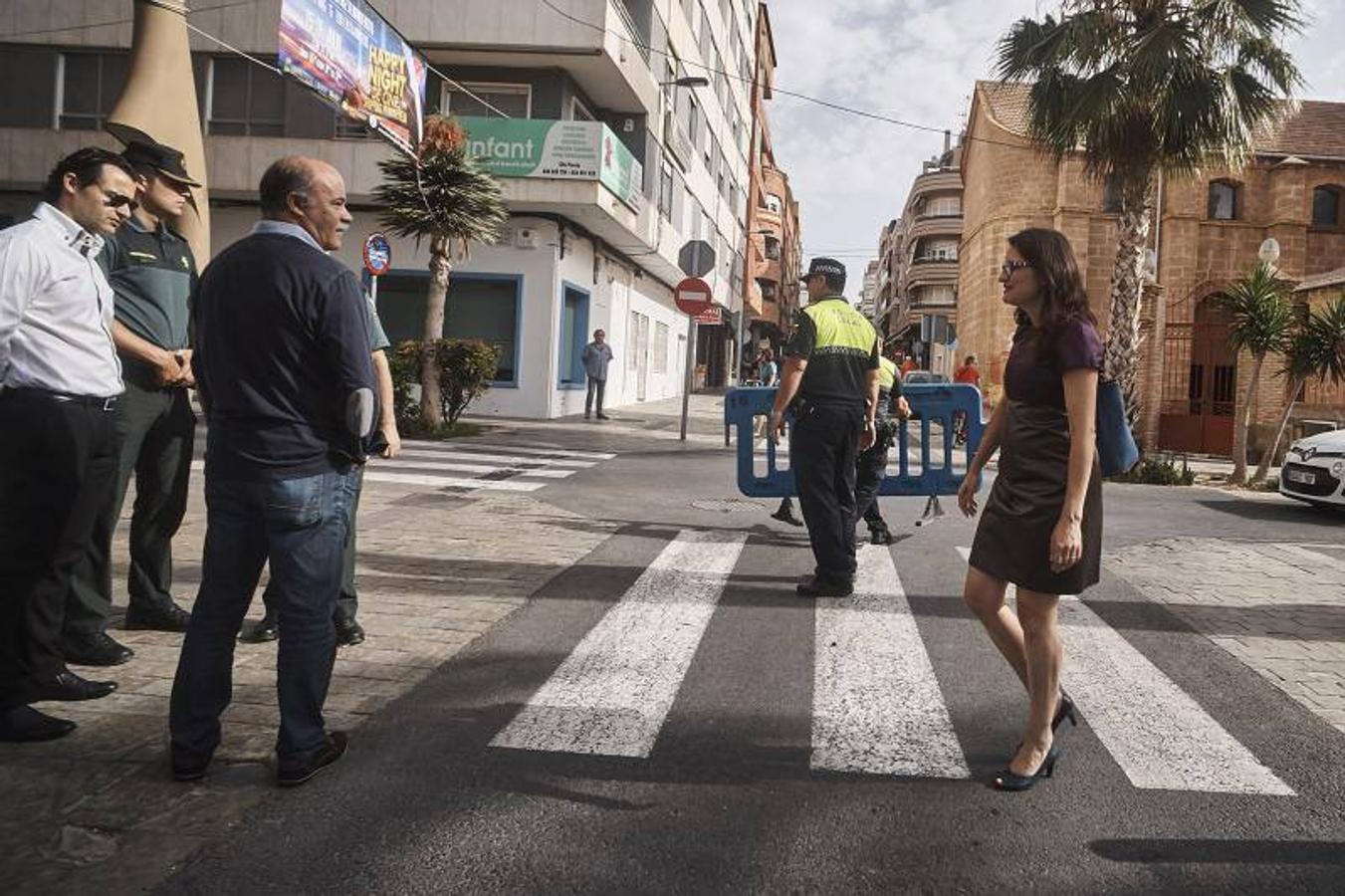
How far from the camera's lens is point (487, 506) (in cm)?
923

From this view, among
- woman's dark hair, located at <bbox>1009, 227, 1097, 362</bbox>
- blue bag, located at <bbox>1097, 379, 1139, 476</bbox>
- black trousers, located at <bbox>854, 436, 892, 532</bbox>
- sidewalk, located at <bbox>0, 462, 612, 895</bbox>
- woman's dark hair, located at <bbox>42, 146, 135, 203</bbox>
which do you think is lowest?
sidewalk, located at <bbox>0, 462, 612, 895</bbox>

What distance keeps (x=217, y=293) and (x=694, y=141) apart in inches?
1250

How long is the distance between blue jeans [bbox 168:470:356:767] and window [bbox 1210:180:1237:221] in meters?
30.2

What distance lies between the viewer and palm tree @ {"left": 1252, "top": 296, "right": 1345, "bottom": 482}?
1452 cm

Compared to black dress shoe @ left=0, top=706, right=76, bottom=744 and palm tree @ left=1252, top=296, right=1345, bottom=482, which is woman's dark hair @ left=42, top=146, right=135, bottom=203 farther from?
palm tree @ left=1252, top=296, right=1345, bottom=482

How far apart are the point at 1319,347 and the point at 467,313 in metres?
15.1

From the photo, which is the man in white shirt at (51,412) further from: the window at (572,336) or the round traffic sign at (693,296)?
the window at (572,336)

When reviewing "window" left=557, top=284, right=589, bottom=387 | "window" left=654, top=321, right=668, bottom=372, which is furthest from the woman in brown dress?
"window" left=654, top=321, right=668, bottom=372

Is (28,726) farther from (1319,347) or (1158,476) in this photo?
(1319,347)

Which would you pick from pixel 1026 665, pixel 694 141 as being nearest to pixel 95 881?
pixel 1026 665

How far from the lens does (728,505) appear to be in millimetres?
10016

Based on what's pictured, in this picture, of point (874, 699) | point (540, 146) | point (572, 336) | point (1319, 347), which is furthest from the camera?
point (572, 336)

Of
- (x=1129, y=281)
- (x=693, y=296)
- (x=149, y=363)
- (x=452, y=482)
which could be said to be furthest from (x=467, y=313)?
(x=149, y=363)

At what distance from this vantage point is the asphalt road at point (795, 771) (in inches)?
103
